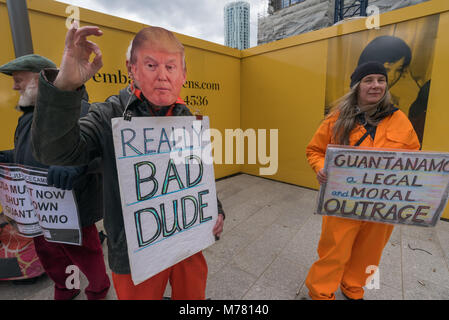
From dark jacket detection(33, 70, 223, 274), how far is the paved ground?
3.92 feet

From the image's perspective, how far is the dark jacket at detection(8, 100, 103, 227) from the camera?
1.34 m

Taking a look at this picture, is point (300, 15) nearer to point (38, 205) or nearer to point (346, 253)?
point (346, 253)

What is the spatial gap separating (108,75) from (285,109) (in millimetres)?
3033

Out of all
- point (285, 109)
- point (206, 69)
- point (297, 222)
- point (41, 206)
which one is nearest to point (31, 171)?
point (41, 206)

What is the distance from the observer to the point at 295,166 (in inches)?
166

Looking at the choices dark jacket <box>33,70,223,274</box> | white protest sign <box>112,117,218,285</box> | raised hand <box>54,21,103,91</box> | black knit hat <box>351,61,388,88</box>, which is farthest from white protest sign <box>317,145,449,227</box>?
raised hand <box>54,21,103,91</box>

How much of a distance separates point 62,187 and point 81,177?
11 centimetres

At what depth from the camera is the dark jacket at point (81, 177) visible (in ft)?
4.41

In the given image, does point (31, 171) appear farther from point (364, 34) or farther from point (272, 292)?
point (364, 34)

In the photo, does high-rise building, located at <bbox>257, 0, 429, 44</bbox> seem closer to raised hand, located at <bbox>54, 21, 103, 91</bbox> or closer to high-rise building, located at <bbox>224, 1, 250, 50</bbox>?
high-rise building, located at <bbox>224, 1, 250, 50</bbox>

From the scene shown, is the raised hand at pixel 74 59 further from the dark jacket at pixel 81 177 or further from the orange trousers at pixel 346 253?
the orange trousers at pixel 346 253

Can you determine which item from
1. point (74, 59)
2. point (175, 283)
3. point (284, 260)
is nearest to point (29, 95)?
point (74, 59)

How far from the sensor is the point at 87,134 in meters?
0.82

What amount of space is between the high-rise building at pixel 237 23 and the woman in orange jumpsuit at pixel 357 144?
2350 cm
